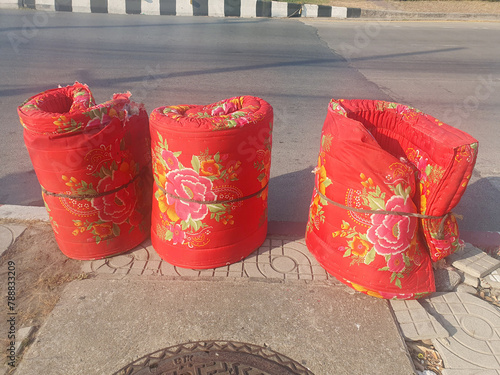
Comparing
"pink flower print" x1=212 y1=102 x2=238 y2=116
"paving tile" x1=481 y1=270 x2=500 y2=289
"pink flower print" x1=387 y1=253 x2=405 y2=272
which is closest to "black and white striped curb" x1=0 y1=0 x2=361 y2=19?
"pink flower print" x1=212 y1=102 x2=238 y2=116

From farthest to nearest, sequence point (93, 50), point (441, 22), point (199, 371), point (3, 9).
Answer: point (441, 22) < point (3, 9) < point (93, 50) < point (199, 371)

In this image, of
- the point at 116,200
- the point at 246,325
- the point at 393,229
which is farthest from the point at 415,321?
the point at 116,200

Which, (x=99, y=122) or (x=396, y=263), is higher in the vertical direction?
(x=99, y=122)

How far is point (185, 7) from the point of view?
14406 millimetres

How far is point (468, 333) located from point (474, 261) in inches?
29.1

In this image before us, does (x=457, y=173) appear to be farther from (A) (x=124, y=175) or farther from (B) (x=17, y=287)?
(B) (x=17, y=287)

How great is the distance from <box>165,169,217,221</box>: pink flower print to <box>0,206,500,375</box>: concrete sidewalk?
0.48 m

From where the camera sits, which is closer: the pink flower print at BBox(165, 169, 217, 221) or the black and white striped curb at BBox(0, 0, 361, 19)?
the pink flower print at BBox(165, 169, 217, 221)

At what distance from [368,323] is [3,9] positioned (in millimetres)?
15542

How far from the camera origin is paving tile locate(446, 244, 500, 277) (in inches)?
126

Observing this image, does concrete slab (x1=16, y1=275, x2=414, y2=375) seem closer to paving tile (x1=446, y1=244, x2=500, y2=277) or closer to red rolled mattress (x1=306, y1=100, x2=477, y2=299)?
red rolled mattress (x1=306, y1=100, x2=477, y2=299)

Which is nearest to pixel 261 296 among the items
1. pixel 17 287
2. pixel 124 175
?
pixel 124 175

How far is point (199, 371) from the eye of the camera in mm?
2406

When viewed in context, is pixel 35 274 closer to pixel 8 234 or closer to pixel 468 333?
pixel 8 234
